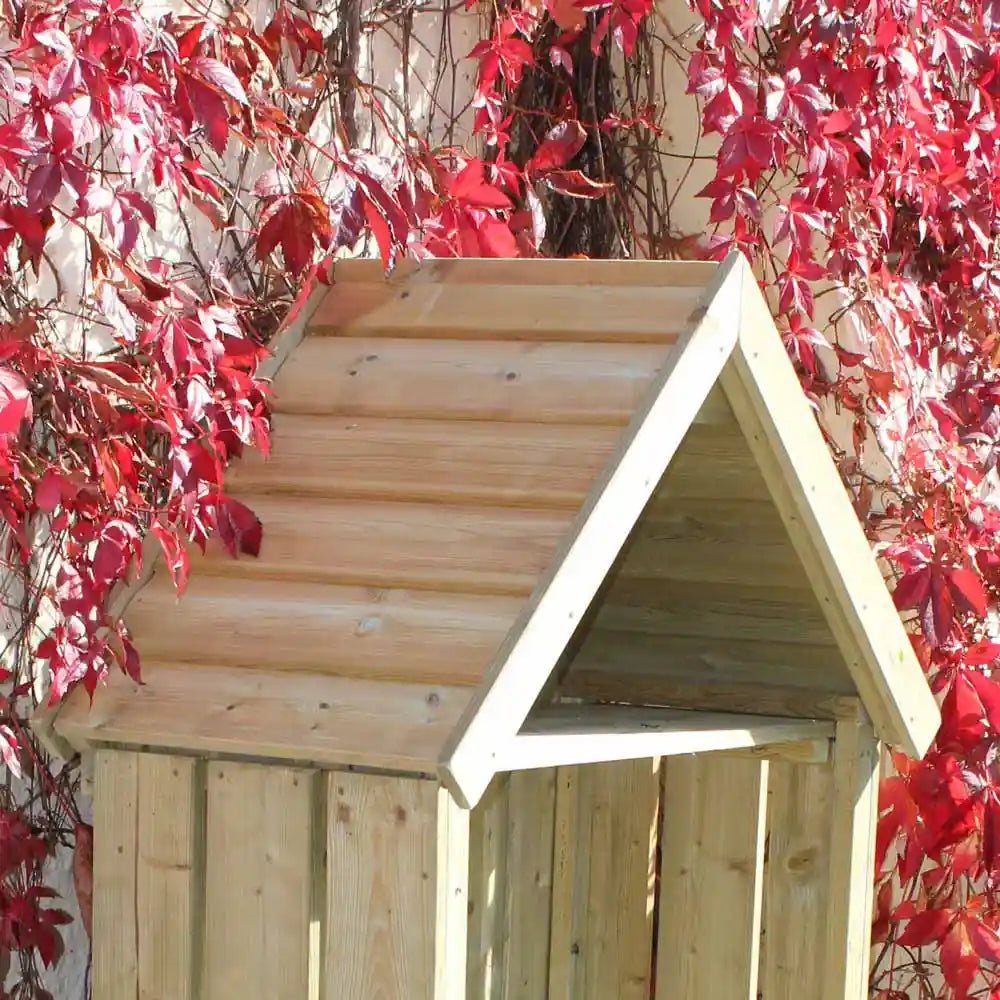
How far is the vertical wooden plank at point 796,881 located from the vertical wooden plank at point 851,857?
8 centimetres

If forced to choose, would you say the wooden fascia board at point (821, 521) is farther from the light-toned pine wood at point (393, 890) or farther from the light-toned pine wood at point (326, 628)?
the light-toned pine wood at point (393, 890)

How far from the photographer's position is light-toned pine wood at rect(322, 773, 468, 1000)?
1634 mm

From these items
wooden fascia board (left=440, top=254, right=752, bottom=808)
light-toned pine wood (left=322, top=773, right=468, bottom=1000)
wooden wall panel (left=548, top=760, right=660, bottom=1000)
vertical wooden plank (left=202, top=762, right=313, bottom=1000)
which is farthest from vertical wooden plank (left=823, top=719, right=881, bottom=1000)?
vertical wooden plank (left=202, top=762, right=313, bottom=1000)

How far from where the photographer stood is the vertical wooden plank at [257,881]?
5.63 ft

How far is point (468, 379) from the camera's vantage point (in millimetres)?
1926

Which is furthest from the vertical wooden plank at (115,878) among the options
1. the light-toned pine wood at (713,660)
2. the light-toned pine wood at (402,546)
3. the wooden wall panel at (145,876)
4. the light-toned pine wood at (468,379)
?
the light-toned pine wood at (713,660)

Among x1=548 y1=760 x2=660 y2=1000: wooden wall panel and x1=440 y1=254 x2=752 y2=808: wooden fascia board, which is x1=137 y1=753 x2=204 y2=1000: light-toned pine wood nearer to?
x1=440 y1=254 x2=752 y2=808: wooden fascia board

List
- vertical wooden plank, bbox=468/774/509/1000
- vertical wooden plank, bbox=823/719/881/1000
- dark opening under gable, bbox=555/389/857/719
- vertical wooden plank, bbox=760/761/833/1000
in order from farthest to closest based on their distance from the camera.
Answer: vertical wooden plank, bbox=468/774/509/1000 < vertical wooden plank, bbox=760/761/833/1000 < vertical wooden plank, bbox=823/719/881/1000 < dark opening under gable, bbox=555/389/857/719

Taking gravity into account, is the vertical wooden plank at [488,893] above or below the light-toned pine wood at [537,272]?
below

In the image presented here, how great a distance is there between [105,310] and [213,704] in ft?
1.54

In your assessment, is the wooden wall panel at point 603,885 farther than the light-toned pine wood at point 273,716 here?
Yes

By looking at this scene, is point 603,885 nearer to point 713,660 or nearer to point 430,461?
point 713,660

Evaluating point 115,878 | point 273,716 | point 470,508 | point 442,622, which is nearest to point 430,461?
point 470,508

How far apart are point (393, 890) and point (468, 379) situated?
635 mm
